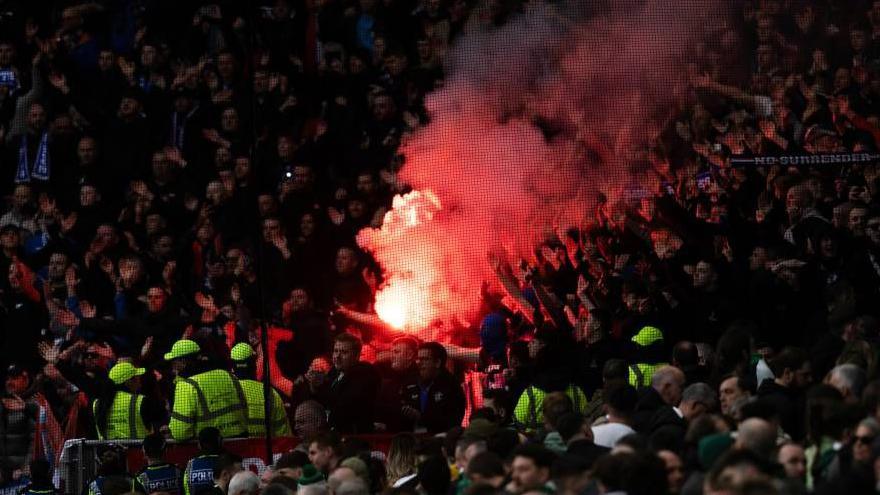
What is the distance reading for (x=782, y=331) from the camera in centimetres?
1015

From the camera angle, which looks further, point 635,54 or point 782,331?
point 635,54

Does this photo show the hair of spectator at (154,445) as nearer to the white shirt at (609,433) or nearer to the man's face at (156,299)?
the man's face at (156,299)

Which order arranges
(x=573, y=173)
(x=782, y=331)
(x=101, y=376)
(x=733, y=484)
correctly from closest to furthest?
(x=733, y=484), (x=782, y=331), (x=101, y=376), (x=573, y=173)

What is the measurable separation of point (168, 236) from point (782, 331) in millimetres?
5637

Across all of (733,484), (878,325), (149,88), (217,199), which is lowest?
(733,484)

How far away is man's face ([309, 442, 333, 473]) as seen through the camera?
340 inches

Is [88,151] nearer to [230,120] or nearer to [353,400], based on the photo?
[230,120]

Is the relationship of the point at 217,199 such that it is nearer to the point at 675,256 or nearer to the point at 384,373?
the point at 384,373

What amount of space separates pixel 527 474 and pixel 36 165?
9.22 meters

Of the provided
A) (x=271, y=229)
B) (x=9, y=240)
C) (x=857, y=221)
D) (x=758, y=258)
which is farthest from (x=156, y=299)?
(x=857, y=221)

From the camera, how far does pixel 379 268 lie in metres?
12.5

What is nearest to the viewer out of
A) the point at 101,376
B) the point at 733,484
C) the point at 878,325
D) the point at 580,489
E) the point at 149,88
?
the point at 733,484

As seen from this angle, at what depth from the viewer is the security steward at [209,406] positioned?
410 inches

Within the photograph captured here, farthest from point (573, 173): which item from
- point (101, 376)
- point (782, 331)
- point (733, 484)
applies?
point (733, 484)
